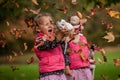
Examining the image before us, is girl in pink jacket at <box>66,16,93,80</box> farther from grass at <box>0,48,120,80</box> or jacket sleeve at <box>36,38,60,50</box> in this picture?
grass at <box>0,48,120,80</box>

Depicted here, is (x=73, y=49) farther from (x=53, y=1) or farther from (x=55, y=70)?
(x=53, y=1)

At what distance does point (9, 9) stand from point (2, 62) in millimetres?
15797

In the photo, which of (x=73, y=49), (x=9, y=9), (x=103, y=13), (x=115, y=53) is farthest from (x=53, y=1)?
(x=103, y=13)

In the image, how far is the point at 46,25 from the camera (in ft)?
26.5

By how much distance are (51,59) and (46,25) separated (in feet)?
1.66

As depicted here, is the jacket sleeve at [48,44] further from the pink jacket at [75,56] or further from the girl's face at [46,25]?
the pink jacket at [75,56]

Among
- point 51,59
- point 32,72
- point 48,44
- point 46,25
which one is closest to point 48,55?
point 51,59

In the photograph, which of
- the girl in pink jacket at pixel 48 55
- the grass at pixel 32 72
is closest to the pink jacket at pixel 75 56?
the girl in pink jacket at pixel 48 55

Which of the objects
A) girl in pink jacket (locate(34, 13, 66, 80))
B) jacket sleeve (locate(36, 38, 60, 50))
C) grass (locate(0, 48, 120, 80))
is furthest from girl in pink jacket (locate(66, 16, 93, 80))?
grass (locate(0, 48, 120, 80))

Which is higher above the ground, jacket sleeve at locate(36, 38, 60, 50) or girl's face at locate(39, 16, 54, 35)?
girl's face at locate(39, 16, 54, 35)

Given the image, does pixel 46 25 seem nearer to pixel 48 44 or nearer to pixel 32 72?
pixel 48 44

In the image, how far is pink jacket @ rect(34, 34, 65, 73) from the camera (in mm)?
8039

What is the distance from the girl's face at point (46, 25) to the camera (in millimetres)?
8070

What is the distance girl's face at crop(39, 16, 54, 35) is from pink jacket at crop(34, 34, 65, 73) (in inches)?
4.2
